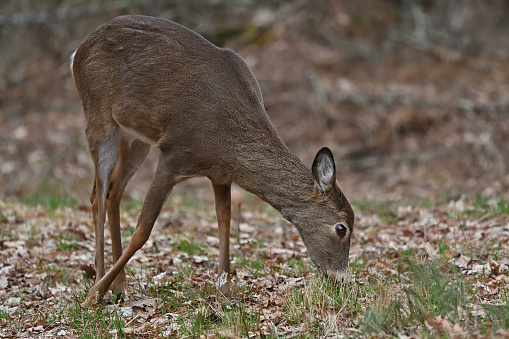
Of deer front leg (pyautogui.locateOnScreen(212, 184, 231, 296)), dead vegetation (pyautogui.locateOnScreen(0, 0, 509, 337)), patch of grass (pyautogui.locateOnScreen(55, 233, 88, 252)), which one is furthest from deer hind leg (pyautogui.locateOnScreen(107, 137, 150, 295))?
patch of grass (pyautogui.locateOnScreen(55, 233, 88, 252))

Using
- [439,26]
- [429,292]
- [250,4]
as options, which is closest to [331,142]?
[439,26]

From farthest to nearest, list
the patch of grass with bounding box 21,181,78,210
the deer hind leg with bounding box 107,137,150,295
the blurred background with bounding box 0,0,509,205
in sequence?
the blurred background with bounding box 0,0,509,205 → the patch of grass with bounding box 21,181,78,210 → the deer hind leg with bounding box 107,137,150,295

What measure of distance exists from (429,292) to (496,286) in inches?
43.3

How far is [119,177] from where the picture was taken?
6.46m

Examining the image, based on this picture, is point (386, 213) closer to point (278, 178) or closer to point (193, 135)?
point (278, 178)

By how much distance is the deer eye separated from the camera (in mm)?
5453

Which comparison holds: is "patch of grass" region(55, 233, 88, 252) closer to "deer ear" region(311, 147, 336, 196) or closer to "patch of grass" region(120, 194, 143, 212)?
"patch of grass" region(120, 194, 143, 212)

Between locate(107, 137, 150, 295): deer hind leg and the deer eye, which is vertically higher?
locate(107, 137, 150, 295): deer hind leg

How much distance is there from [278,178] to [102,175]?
172 centimetres

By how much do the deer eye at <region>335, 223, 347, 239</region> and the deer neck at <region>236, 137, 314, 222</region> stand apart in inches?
12.8

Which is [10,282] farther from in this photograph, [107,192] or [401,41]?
[401,41]

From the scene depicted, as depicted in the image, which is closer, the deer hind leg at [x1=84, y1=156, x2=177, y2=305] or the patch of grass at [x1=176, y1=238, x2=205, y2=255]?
the deer hind leg at [x1=84, y1=156, x2=177, y2=305]

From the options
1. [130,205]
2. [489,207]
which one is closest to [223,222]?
[489,207]

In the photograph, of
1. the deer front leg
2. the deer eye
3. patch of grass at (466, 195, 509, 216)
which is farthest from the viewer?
patch of grass at (466, 195, 509, 216)
